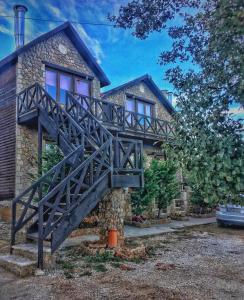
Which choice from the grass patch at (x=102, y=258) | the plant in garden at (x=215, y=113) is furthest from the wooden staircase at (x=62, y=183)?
the plant in garden at (x=215, y=113)

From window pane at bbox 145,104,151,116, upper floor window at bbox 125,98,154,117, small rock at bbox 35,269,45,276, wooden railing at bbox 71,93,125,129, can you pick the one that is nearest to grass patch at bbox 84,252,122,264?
small rock at bbox 35,269,45,276

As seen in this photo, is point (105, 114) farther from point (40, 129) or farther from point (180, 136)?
point (180, 136)

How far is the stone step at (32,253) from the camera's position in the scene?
18.4ft

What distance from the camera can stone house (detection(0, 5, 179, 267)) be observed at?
7.23 m

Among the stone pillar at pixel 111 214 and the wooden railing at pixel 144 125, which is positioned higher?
the wooden railing at pixel 144 125

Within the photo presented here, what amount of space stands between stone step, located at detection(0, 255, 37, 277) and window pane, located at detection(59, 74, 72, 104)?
8.85m

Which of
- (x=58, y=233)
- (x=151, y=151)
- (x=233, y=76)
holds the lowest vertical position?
(x=58, y=233)

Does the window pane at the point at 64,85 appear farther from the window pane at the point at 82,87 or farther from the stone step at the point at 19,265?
the stone step at the point at 19,265

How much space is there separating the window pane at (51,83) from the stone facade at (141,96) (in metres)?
3.40

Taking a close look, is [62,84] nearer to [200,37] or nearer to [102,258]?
[102,258]

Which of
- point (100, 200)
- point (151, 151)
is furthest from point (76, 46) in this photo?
point (100, 200)

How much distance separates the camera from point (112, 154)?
307 inches

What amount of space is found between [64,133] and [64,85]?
203 inches

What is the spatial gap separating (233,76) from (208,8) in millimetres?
1411
